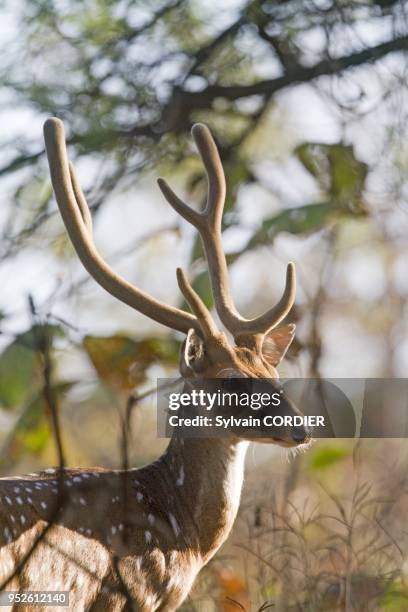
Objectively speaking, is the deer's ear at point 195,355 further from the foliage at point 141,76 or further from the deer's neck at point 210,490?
the foliage at point 141,76

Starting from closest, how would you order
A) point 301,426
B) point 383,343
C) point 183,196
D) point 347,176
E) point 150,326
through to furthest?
1. point 301,426
2. point 347,176
3. point 183,196
4. point 150,326
5. point 383,343

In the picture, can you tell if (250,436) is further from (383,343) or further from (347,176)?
(383,343)

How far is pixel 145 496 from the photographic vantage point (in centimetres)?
322

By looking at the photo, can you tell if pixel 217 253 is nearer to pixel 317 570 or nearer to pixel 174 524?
pixel 174 524

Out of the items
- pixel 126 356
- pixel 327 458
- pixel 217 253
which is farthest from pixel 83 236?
pixel 126 356

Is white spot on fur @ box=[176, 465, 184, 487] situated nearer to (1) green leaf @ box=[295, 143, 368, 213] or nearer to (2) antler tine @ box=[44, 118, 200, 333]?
(2) antler tine @ box=[44, 118, 200, 333]

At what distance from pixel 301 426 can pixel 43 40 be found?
10.7 feet

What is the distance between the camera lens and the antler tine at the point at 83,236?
3.05m

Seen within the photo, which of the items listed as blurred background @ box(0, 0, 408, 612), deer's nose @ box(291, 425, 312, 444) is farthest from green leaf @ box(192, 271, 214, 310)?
deer's nose @ box(291, 425, 312, 444)

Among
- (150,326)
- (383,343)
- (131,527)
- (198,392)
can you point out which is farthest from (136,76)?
(383,343)

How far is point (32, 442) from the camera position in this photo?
186 inches

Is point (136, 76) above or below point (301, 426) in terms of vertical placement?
above

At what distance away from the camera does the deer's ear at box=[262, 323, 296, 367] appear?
3.46 meters

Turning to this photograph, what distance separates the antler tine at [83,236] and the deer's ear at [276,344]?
314 mm
